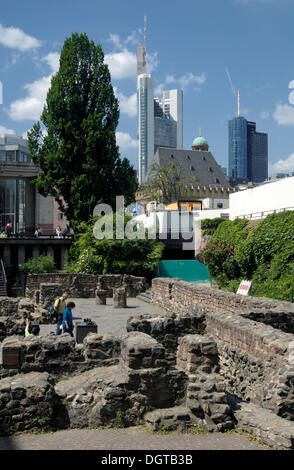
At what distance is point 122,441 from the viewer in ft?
23.5

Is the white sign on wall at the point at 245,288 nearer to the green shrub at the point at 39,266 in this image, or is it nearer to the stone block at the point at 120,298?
the stone block at the point at 120,298

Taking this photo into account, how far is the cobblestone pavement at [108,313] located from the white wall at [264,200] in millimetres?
8042

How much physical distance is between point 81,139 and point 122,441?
36444 millimetres

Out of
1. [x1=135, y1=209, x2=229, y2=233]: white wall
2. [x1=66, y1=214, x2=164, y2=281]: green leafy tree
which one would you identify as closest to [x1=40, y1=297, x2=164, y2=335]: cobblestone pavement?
[x1=66, y1=214, x2=164, y2=281]: green leafy tree

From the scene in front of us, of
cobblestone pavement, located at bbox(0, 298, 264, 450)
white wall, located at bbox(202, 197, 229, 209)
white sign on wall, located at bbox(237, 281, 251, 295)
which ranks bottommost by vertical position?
Result: cobblestone pavement, located at bbox(0, 298, 264, 450)

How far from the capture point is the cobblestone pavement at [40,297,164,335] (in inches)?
753

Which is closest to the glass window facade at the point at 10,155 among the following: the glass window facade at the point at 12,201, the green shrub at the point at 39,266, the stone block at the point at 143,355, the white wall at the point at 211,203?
the glass window facade at the point at 12,201

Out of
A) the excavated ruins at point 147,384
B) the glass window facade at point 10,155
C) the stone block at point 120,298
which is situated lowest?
the stone block at point 120,298

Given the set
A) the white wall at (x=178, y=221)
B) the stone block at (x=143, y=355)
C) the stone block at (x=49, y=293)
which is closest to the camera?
the stone block at (x=143, y=355)

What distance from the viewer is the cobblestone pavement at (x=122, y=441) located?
6.96m

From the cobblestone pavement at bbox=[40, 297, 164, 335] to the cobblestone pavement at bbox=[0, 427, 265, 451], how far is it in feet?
33.9

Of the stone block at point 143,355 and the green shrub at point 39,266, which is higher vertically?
the stone block at point 143,355

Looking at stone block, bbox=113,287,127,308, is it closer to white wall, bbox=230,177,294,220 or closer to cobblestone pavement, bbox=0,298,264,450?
white wall, bbox=230,177,294,220
